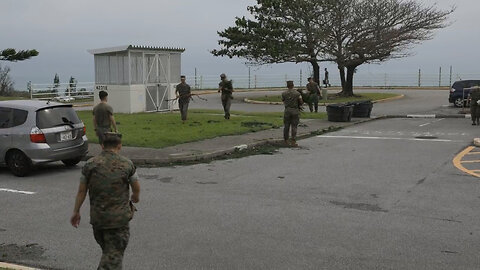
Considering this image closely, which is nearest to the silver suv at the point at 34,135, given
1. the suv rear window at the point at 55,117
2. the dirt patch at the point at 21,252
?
the suv rear window at the point at 55,117

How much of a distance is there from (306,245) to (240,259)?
88 centimetres

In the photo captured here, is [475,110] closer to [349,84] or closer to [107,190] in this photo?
[349,84]

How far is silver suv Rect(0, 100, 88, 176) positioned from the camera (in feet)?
34.7

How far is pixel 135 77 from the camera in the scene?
25312 millimetres

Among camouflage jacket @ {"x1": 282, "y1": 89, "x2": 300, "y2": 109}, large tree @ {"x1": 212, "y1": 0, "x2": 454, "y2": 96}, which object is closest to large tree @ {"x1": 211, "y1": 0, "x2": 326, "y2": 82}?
large tree @ {"x1": 212, "y1": 0, "x2": 454, "y2": 96}

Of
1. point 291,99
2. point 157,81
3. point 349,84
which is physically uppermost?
point 157,81

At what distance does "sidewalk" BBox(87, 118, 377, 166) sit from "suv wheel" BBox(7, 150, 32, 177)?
1.98 m

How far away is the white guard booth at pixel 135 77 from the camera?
2488 centimetres

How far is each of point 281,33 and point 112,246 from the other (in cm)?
3073

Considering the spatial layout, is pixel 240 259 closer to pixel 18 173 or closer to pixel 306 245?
pixel 306 245

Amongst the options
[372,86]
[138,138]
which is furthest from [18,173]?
[372,86]

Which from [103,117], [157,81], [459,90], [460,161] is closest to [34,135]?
[103,117]

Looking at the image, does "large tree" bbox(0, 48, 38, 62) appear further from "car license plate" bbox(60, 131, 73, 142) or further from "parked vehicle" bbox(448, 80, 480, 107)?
"parked vehicle" bbox(448, 80, 480, 107)

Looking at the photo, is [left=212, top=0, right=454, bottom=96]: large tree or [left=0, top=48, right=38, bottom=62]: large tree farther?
[left=212, top=0, right=454, bottom=96]: large tree
